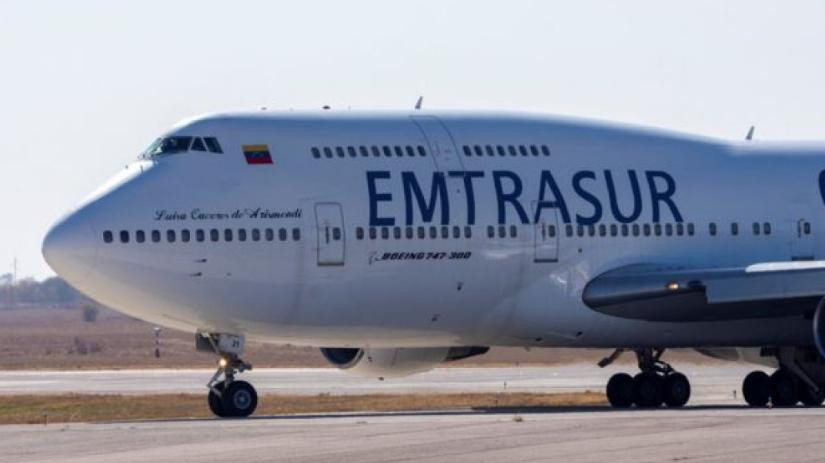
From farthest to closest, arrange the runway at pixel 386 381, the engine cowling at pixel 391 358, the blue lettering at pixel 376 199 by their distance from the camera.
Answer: the runway at pixel 386 381
the engine cowling at pixel 391 358
the blue lettering at pixel 376 199

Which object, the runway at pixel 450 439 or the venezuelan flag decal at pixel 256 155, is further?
the venezuelan flag decal at pixel 256 155

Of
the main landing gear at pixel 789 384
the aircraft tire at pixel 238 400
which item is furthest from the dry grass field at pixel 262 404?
the aircraft tire at pixel 238 400

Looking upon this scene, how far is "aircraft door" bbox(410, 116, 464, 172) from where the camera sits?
138 feet


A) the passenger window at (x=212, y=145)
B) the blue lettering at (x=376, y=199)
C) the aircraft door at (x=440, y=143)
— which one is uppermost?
the aircraft door at (x=440, y=143)

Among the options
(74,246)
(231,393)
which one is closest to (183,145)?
(74,246)

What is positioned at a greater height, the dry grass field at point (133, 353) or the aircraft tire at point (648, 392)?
the dry grass field at point (133, 353)

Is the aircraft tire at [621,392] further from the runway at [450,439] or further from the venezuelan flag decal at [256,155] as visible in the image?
the venezuelan flag decal at [256,155]

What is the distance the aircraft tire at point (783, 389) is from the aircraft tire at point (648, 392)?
7.77ft

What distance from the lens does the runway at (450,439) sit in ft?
93.8

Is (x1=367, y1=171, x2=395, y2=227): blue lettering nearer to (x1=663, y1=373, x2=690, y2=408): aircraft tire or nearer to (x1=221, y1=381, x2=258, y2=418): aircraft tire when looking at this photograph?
(x1=221, y1=381, x2=258, y2=418): aircraft tire

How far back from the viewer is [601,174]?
43906 mm

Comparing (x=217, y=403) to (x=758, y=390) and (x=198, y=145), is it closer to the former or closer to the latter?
(x=198, y=145)

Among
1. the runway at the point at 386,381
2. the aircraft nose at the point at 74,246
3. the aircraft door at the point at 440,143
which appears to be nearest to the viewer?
the aircraft nose at the point at 74,246

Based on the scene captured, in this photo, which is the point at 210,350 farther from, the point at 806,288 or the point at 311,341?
the point at 806,288
